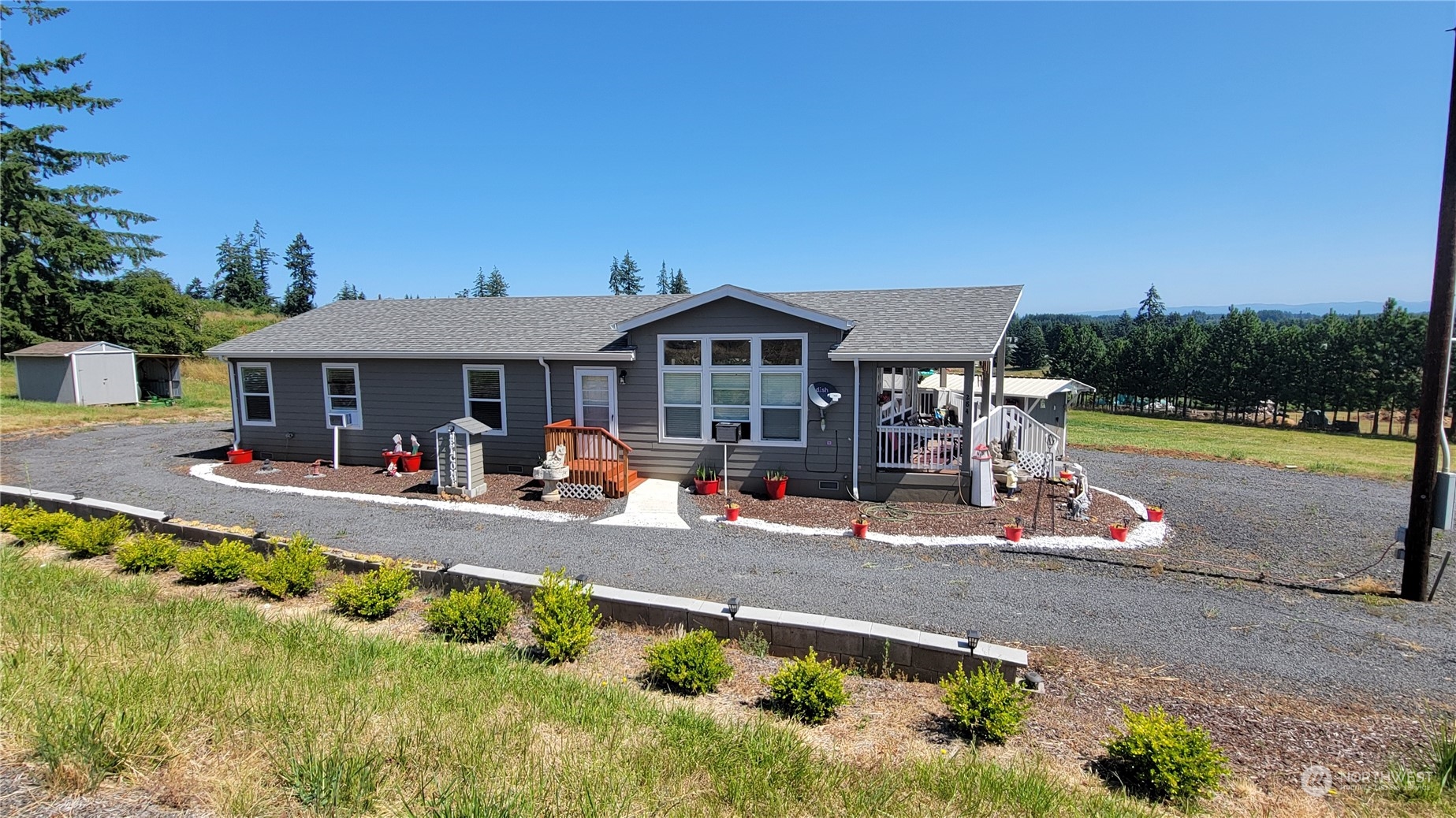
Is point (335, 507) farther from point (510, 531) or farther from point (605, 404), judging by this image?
point (605, 404)

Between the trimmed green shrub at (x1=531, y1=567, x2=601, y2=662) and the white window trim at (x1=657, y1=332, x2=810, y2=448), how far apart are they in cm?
652

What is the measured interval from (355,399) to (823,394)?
1013 cm

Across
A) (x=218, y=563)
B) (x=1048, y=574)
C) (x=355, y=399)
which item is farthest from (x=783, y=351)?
(x=355, y=399)

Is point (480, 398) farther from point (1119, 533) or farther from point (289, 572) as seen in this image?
point (1119, 533)

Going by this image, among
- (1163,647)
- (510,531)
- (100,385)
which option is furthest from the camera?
(100,385)

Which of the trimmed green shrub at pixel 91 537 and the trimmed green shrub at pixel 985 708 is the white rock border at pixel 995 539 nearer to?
the trimmed green shrub at pixel 985 708

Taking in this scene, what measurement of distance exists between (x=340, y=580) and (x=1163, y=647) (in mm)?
7673

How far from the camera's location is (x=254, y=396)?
14.8 m

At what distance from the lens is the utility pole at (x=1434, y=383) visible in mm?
6555

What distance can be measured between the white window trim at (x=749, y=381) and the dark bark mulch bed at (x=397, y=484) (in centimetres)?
214

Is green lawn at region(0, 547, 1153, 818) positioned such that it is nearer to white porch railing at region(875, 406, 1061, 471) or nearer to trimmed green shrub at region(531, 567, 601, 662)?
trimmed green shrub at region(531, 567, 601, 662)

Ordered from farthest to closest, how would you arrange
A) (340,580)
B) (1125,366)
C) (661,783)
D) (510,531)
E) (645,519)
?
(1125,366) → (645,519) → (510,531) → (340,580) → (661,783)

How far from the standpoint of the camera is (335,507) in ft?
34.1

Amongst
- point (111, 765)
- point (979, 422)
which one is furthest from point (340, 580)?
point (979, 422)
